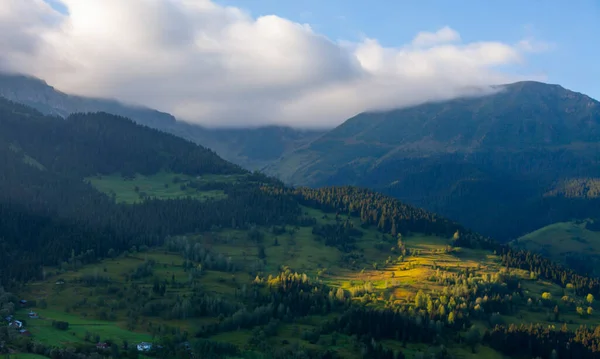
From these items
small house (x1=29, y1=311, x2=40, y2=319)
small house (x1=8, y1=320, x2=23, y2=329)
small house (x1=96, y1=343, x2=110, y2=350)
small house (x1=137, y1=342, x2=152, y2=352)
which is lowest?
small house (x1=137, y1=342, x2=152, y2=352)

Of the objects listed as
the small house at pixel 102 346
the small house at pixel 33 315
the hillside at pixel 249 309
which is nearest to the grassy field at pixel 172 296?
the hillside at pixel 249 309

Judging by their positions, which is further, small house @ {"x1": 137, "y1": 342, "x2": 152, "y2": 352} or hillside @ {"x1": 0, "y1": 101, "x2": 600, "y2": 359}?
hillside @ {"x1": 0, "y1": 101, "x2": 600, "y2": 359}

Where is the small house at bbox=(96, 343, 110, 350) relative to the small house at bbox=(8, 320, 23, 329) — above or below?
below

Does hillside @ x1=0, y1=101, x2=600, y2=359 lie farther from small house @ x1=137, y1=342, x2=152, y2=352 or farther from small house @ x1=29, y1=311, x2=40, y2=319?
small house @ x1=137, y1=342, x2=152, y2=352

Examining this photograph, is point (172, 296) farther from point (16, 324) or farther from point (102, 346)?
point (16, 324)

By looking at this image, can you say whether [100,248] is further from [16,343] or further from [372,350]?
[372,350]

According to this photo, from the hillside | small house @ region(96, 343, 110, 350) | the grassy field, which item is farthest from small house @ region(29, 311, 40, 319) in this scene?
small house @ region(96, 343, 110, 350)

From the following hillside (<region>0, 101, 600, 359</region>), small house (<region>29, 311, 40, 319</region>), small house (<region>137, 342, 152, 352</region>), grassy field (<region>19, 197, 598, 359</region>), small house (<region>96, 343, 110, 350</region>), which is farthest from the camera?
grassy field (<region>19, 197, 598, 359</region>)

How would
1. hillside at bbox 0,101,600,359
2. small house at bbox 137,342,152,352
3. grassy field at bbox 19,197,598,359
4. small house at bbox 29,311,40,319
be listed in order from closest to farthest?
small house at bbox 137,342,152,352 → hillside at bbox 0,101,600,359 → small house at bbox 29,311,40,319 → grassy field at bbox 19,197,598,359

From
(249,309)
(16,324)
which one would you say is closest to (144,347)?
(16,324)

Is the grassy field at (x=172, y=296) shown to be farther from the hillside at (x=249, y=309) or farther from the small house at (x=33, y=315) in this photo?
the small house at (x=33, y=315)

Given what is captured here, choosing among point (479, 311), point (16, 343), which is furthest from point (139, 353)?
point (479, 311)

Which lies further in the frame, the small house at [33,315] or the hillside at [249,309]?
the small house at [33,315]
